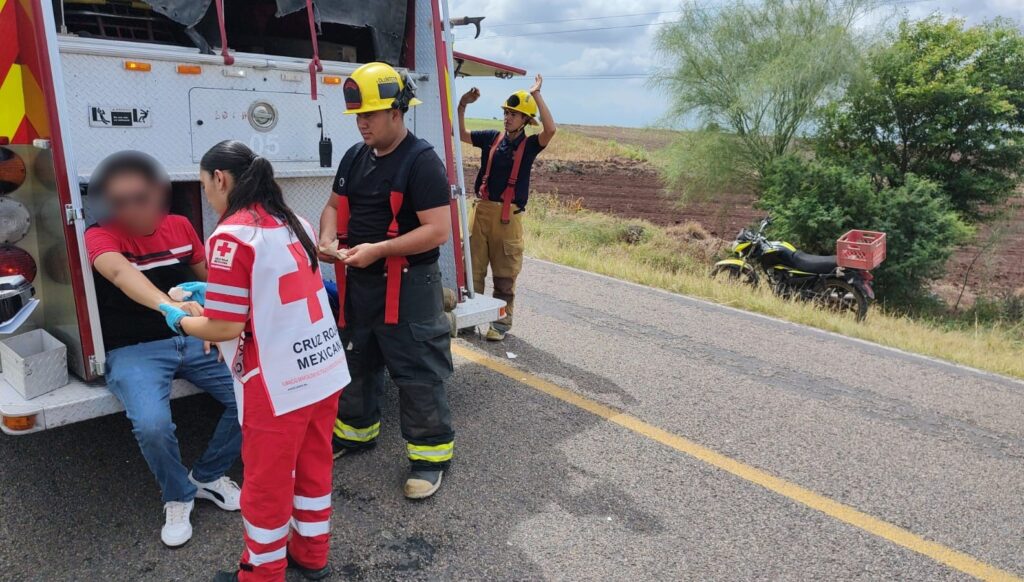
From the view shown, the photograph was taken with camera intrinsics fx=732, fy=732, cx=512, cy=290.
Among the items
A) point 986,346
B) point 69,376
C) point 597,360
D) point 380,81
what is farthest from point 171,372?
point 986,346

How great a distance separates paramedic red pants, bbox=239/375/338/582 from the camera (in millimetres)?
2516

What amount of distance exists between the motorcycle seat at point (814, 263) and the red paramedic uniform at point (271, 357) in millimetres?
8807

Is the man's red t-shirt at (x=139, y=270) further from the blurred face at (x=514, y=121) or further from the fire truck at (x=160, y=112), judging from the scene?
the blurred face at (x=514, y=121)

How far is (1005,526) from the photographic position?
3.46 meters

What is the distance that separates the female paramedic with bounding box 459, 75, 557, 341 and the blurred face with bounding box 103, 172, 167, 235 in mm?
2910

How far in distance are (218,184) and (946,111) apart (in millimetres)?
15197

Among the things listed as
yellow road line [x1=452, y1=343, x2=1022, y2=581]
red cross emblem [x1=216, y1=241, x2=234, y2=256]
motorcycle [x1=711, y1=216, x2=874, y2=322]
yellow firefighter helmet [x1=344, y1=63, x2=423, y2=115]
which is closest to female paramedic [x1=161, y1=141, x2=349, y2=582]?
red cross emblem [x1=216, y1=241, x2=234, y2=256]

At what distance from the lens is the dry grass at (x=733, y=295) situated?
21.6 feet

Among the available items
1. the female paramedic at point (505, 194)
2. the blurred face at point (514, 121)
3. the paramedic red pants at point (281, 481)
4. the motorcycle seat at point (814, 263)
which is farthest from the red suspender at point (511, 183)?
the motorcycle seat at point (814, 263)

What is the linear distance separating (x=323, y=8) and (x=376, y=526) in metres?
2.91

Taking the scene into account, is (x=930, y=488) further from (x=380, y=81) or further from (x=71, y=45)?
(x=71, y=45)

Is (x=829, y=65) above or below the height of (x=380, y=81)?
above

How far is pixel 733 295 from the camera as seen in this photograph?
26.4ft

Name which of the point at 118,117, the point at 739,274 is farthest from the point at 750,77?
the point at 118,117
